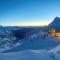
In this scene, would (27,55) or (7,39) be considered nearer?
(27,55)

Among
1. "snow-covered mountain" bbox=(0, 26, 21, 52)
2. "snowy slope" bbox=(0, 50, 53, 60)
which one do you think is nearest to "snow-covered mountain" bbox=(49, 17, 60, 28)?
"snowy slope" bbox=(0, 50, 53, 60)

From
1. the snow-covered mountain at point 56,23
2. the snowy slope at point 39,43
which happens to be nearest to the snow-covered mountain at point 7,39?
the snowy slope at point 39,43

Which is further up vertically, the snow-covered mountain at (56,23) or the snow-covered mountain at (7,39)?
the snow-covered mountain at (56,23)

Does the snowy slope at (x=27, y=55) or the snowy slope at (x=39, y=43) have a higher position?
the snowy slope at (x=39, y=43)

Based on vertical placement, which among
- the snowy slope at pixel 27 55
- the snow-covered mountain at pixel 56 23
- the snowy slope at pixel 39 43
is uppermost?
the snow-covered mountain at pixel 56 23

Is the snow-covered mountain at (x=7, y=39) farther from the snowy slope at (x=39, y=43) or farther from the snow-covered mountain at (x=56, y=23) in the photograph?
the snow-covered mountain at (x=56, y=23)

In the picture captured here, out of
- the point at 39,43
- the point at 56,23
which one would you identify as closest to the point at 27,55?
the point at 39,43

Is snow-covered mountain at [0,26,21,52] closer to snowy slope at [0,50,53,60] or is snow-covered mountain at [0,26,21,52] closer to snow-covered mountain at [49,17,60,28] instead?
snowy slope at [0,50,53,60]

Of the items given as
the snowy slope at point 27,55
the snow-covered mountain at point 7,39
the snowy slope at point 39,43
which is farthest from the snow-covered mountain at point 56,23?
the snow-covered mountain at point 7,39

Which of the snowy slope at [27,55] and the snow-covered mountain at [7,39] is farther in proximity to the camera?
the snow-covered mountain at [7,39]

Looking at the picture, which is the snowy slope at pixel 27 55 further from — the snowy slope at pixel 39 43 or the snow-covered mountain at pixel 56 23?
the snow-covered mountain at pixel 56 23

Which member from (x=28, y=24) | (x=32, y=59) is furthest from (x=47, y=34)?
(x=32, y=59)

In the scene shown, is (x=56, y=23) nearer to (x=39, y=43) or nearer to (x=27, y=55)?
(x=39, y=43)

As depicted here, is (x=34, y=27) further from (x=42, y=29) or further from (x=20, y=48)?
(x=20, y=48)
